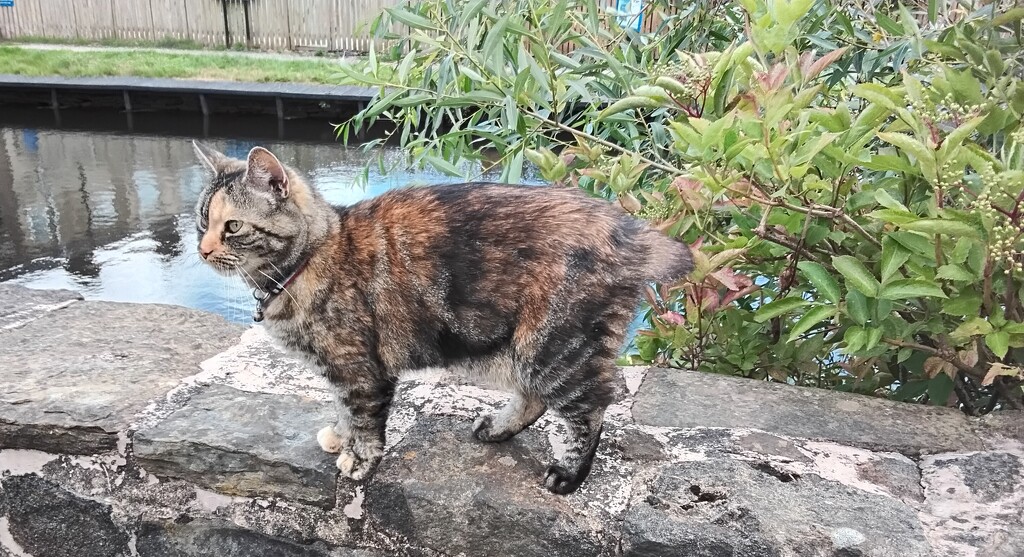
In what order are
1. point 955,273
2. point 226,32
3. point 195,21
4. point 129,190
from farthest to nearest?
point 195,21 < point 226,32 < point 129,190 < point 955,273

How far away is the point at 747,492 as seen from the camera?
1.76m

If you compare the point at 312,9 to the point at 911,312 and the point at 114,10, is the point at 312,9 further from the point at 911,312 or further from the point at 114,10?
the point at 911,312

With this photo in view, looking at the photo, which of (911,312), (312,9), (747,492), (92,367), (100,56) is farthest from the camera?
(312,9)

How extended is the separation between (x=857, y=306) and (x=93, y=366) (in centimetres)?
229

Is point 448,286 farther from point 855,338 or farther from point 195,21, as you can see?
point 195,21

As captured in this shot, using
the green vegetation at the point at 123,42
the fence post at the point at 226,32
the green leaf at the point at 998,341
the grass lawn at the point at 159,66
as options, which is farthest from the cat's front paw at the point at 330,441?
the green vegetation at the point at 123,42

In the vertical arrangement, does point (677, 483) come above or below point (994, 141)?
below

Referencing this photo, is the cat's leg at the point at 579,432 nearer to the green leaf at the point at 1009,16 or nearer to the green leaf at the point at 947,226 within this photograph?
the green leaf at the point at 947,226

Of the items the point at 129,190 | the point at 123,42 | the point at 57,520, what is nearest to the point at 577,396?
the point at 57,520

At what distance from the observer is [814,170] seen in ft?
6.95

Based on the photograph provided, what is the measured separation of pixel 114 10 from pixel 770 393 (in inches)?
740

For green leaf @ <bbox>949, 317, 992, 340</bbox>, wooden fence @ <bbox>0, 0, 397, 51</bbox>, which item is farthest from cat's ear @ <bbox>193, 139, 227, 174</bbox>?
wooden fence @ <bbox>0, 0, 397, 51</bbox>

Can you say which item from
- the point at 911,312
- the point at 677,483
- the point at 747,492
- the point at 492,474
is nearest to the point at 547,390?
the point at 492,474

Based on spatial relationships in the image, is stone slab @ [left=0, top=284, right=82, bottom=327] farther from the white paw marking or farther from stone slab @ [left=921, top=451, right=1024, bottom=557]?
stone slab @ [left=921, top=451, right=1024, bottom=557]
